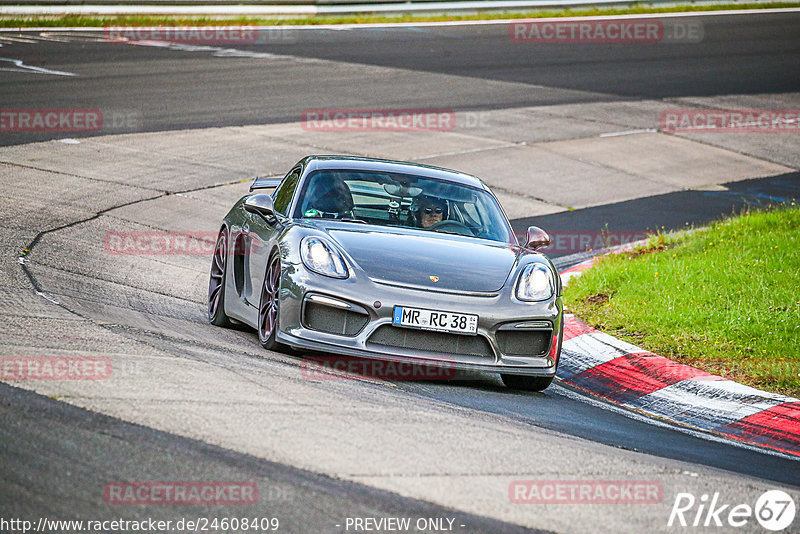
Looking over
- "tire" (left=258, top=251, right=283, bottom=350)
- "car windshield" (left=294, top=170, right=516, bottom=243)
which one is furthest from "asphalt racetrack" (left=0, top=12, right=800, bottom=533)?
"car windshield" (left=294, top=170, right=516, bottom=243)

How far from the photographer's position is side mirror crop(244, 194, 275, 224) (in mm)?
7906

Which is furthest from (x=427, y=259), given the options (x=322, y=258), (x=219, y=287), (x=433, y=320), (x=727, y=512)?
(x=727, y=512)

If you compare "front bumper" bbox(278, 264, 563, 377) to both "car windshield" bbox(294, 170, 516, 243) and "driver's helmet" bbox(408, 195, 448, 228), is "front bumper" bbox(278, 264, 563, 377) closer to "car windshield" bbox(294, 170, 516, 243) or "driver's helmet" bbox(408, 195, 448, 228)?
"car windshield" bbox(294, 170, 516, 243)

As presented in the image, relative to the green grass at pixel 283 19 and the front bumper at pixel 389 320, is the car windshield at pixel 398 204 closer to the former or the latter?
the front bumper at pixel 389 320

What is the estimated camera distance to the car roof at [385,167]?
841 cm

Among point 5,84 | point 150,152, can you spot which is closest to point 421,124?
point 150,152

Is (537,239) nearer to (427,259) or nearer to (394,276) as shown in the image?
(427,259)

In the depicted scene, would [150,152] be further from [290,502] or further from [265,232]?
[290,502]

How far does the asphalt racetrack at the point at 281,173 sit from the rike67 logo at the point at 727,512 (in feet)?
0.19

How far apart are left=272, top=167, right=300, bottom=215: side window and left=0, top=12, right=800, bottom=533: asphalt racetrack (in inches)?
38.9

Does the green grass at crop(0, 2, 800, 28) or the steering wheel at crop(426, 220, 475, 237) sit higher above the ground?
the green grass at crop(0, 2, 800, 28)

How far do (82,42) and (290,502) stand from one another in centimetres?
2115

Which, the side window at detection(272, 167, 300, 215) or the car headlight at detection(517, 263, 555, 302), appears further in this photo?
the side window at detection(272, 167, 300, 215)

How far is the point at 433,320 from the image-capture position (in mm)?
6816
